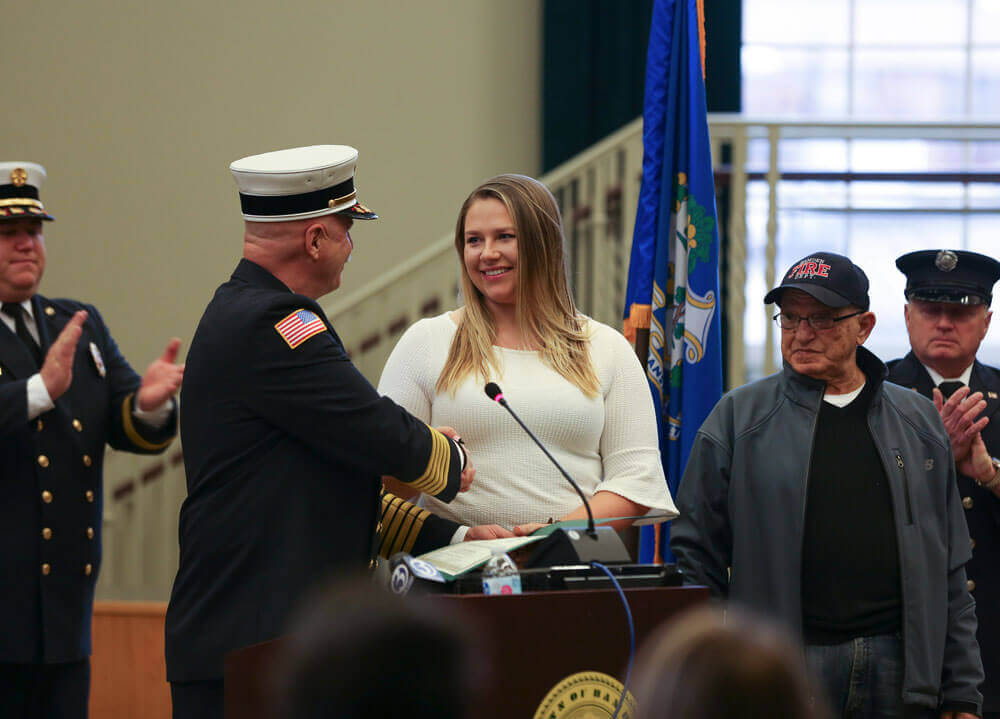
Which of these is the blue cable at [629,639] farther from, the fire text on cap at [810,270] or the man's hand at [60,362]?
the man's hand at [60,362]

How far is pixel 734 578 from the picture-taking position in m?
2.10

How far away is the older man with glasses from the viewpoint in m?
2.01

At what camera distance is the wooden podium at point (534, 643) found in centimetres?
143

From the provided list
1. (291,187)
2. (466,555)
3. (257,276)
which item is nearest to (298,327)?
(257,276)

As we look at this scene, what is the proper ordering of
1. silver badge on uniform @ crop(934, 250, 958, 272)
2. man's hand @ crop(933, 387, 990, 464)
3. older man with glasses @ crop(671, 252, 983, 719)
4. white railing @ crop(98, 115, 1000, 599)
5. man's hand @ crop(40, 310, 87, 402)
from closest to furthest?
1. older man with glasses @ crop(671, 252, 983, 719)
2. man's hand @ crop(933, 387, 990, 464)
3. man's hand @ crop(40, 310, 87, 402)
4. silver badge on uniform @ crop(934, 250, 958, 272)
5. white railing @ crop(98, 115, 1000, 599)

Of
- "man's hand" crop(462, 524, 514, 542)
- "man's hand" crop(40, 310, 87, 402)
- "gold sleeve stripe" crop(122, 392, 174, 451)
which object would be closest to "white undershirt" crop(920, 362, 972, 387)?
"man's hand" crop(462, 524, 514, 542)

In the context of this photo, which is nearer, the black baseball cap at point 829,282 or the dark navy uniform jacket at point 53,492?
the black baseball cap at point 829,282

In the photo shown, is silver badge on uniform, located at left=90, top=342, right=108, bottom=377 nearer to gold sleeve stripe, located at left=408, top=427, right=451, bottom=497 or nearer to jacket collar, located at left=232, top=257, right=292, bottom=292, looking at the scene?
jacket collar, located at left=232, top=257, right=292, bottom=292

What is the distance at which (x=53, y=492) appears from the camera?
2496mm

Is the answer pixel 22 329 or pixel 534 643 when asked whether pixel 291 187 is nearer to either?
pixel 534 643

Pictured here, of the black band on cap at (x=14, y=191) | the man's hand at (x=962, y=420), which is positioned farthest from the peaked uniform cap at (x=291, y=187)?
the man's hand at (x=962, y=420)

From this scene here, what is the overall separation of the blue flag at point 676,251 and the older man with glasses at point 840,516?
301 millimetres

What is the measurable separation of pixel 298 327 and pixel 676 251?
108 cm

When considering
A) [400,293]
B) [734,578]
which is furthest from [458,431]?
[400,293]
